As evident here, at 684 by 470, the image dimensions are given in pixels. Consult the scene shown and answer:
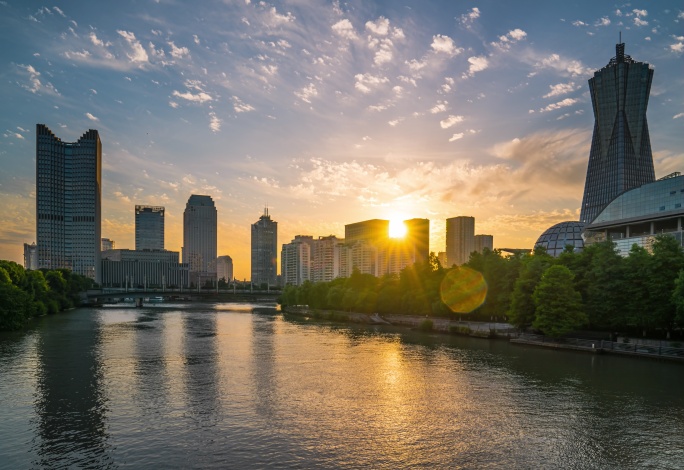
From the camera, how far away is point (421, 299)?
120312 millimetres

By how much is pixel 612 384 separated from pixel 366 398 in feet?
88.3

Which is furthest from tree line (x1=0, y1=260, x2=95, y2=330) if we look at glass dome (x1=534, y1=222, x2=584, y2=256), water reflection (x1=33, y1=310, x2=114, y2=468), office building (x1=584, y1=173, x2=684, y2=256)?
glass dome (x1=534, y1=222, x2=584, y2=256)

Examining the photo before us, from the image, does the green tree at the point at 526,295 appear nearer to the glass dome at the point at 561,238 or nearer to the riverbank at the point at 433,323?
the riverbank at the point at 433,323

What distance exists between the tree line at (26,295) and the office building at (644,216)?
12392 cm

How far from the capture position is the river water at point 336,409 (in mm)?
30859

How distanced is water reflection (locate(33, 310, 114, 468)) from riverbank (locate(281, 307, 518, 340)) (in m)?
66.0

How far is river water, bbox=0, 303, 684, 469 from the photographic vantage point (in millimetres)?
30859

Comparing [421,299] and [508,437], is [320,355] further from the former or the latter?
[421,299]

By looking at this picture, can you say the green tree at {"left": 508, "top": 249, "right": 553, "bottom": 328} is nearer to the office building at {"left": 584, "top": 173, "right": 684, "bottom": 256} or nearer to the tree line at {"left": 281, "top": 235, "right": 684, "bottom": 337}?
the tree line at {"left": 281, "top": 235, "right": 684, "bottom": 337}

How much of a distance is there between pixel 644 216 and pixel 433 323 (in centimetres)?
5140

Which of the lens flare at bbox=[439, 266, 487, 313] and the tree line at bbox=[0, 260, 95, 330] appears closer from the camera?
the tree line at bbox=[0, 260, 95, 330]

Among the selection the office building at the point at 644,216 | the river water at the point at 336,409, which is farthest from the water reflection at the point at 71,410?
the office building at the point at 644,216

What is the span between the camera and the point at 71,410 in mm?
40094

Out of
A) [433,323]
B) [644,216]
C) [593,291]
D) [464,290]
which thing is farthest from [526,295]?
[644,216]
